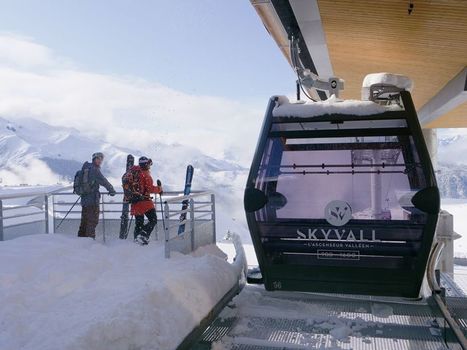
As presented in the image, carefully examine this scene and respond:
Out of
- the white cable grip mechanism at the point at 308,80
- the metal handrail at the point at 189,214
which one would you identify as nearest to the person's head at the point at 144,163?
the metal handrail at the point at 189,214

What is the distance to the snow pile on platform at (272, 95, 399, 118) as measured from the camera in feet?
14.9

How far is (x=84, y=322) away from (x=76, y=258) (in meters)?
2.73

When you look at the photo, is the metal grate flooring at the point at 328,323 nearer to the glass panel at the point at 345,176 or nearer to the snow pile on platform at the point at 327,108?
the glass panel at the point at 345,176

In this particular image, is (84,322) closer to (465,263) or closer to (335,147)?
(335,147)

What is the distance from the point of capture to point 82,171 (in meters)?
8.70

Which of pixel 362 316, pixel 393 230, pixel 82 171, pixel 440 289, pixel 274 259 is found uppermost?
pixel 82 171

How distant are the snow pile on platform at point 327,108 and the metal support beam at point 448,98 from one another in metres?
5.36

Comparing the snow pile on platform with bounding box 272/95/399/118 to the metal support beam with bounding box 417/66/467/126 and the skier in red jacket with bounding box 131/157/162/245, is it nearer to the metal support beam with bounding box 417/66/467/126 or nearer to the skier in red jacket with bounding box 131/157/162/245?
the skier in red jacket with bounding box 131/157/162/245

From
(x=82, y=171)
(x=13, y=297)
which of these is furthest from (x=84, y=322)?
(x=82, y=171)

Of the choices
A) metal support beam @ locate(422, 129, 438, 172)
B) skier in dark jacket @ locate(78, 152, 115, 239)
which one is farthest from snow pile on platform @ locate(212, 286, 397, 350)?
metal support beam @ locate(422, 129, 438, 172)

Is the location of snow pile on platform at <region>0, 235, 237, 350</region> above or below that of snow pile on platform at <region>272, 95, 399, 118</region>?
below

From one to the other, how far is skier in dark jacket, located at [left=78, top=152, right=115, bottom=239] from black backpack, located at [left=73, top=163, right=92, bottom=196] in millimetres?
26

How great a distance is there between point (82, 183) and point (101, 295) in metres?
4.30

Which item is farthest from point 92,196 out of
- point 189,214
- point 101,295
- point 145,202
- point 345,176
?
point 345,176
